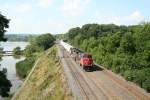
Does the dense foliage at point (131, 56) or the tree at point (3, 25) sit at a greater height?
the tree at point (3, 25)

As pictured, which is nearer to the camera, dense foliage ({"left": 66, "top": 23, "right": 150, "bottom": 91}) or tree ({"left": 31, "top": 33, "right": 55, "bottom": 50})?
dense foliage ({"left": 66, "top": 23, "right": 150, "bottom": 91})

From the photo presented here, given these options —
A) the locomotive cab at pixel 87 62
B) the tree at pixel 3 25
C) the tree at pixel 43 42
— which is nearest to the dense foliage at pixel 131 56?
the locomotive cab at pixel 87 62

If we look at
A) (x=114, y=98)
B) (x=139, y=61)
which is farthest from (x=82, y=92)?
(x=139, y=61)

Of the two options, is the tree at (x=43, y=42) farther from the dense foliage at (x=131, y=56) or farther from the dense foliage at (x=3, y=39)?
the dense foliage at (x=3, y=39)

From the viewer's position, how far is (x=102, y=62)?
55.0 meters

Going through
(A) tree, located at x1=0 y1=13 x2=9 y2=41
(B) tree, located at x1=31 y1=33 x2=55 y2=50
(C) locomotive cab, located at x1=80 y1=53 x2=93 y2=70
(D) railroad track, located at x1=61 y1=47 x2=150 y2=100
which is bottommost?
(B) tree, located at x1=31 y1=33 x2=55 y2=50

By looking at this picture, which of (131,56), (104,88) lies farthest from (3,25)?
(131,56)

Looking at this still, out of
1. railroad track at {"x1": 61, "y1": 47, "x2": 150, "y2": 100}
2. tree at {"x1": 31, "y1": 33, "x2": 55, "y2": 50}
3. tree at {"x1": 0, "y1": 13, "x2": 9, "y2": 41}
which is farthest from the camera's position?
tree at {"x1": 31, "y1": 33, "x2": 55, "y2": 50}

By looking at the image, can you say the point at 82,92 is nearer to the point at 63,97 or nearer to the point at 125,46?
the point at 63,97

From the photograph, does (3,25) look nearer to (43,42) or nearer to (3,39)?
(3,39)

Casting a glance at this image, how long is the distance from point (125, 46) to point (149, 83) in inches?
842

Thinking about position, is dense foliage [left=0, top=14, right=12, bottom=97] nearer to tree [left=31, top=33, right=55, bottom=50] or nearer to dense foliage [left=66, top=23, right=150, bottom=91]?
dense foliage [left=66, top=23, right=150, bottom=91]

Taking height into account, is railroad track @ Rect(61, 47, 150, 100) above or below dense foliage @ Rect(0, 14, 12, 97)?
below

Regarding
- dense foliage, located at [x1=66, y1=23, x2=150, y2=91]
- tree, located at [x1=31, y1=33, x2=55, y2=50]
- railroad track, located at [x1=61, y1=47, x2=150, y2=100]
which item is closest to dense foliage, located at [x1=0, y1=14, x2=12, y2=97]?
railroad track, located at [x1=61, y1=47, x2=150, y2=100]
